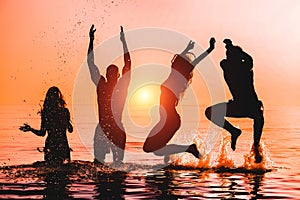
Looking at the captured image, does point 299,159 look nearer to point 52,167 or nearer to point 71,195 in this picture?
point 52,167

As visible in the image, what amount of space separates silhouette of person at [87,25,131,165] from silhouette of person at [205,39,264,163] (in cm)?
257

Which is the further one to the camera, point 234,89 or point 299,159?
point 299,159

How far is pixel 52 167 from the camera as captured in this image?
19141mm

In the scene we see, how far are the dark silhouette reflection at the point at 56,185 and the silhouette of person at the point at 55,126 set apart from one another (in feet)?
2.31

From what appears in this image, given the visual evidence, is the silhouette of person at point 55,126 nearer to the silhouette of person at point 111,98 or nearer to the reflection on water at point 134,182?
the reflection on water at point 134,182

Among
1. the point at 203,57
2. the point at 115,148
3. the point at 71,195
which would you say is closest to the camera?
the point at 71,195

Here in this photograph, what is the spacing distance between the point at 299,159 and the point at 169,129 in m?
8.47

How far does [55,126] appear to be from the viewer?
1875 cm

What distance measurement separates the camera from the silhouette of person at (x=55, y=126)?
18188 mm

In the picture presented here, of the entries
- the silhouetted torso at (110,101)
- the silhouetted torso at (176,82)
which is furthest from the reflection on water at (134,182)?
the silhouetted torso at (176,82)

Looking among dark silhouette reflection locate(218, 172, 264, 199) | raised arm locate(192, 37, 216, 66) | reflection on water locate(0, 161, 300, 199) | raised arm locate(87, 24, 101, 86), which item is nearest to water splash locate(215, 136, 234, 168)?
reflection on water locate(0, 161, 300, 199)

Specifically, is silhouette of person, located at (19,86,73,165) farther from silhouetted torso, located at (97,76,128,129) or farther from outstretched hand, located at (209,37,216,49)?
outstretched hand, located at (209,37,216,49)

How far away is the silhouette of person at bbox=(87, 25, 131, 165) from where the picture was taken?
62.4 feet

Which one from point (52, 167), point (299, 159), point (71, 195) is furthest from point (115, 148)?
point (299, 159)
